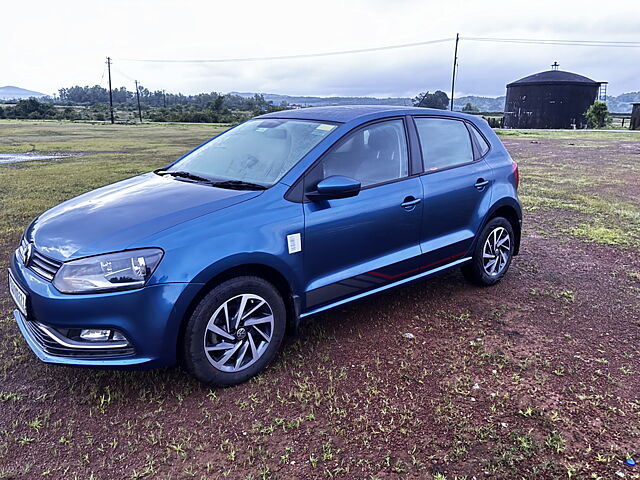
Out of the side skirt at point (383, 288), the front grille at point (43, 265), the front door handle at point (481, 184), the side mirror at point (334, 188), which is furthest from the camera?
the front door handle at point (481, 184)

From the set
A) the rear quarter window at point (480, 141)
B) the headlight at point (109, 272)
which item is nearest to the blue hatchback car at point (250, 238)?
the headlight at point (109, 272)

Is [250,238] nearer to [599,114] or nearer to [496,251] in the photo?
[496,251]

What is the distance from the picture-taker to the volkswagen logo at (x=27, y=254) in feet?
10.5

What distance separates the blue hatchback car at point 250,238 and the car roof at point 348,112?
0.02 metres

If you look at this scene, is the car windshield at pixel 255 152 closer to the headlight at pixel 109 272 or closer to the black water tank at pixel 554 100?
the headlight at pixel 109 272

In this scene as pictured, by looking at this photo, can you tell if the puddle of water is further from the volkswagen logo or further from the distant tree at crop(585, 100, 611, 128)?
the distant tree at crop(585, 100, 611, 128)

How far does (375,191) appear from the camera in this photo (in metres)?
3.83

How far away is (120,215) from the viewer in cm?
322

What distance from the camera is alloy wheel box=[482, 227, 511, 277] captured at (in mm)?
4934

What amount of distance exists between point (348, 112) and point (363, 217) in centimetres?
96

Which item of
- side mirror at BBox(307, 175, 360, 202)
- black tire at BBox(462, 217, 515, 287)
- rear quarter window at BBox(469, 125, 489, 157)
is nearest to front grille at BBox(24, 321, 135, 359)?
side mirror at BBox(307, 175, 360, 202)

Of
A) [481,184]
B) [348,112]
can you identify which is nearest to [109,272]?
[348,112]

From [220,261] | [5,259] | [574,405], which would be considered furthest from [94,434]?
[5,259]

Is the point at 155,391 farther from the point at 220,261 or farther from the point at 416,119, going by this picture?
the point at 416,119
